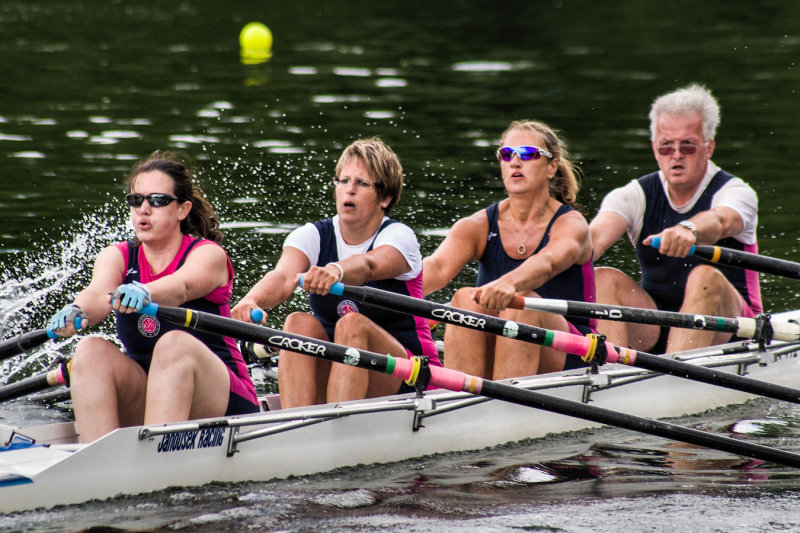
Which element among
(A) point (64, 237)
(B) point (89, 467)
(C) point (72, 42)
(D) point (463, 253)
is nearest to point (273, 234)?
(A) point (64, 237)

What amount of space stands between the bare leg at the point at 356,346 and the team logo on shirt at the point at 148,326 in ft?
3.01

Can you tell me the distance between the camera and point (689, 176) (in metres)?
6.95

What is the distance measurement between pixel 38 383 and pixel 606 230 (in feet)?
11.5

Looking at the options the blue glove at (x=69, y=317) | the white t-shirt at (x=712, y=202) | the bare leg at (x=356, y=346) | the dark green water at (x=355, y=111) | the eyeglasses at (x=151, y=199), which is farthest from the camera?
the dark green water at (x=355, y=111)

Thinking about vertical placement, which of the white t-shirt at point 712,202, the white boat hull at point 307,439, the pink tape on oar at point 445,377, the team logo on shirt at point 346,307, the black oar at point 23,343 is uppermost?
the white t-shirt at point 712,202

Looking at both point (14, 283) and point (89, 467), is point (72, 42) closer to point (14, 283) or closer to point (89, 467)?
point (14, 283)

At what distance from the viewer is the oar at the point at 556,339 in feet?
17.6

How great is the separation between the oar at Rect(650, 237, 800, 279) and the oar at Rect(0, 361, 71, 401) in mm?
3250

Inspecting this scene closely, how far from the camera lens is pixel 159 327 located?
5141 mm

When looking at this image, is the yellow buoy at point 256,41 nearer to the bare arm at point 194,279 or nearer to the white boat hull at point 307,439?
the white boat hull at point 307,439

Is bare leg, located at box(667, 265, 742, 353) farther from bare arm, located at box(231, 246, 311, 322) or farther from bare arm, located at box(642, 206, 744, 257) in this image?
bare arm, located at box(231, 246, 311, 322)

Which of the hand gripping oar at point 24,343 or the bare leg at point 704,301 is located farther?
the bare leg at point 704,301

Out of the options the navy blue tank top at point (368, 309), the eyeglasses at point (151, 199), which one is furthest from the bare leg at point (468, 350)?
the eyeglasses at point (151, 199)

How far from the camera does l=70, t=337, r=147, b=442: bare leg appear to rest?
16.3 feet
